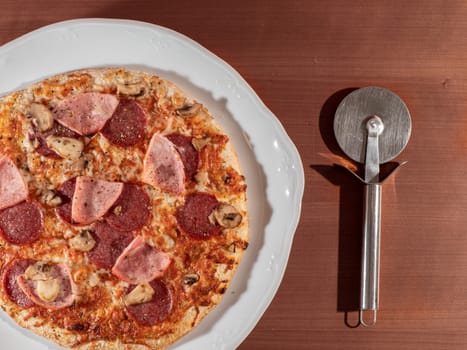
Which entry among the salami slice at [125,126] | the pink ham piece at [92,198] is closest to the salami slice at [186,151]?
the salami slice at [125,126]

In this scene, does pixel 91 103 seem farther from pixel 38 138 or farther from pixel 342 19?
pixel 342 19

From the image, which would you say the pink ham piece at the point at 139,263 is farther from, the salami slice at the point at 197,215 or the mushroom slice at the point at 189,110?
the mushroom slice at the point at 189,110

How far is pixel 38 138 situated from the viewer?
1807mm

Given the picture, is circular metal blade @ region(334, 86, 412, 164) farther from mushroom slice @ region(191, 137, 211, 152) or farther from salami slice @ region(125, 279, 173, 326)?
salami slice @ region(125, 279, 173, 326)

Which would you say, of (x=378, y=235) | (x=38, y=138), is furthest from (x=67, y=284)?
(x=378, y=235)

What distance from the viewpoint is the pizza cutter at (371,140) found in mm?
1956

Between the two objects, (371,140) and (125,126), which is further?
(371,140)

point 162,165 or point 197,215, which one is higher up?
point 162,165

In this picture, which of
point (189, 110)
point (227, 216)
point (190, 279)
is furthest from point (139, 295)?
point (189, 110)

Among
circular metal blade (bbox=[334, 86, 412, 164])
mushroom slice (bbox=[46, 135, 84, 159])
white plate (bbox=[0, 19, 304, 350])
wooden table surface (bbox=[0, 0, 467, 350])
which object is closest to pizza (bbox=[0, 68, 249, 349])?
mushroom slice (bbox=[46, 135, 84, 159])

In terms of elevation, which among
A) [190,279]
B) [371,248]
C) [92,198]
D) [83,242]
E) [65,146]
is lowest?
[371,248]

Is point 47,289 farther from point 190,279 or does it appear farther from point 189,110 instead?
point 189,110

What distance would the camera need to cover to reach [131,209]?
1.83m

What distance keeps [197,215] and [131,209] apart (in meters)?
0.22
